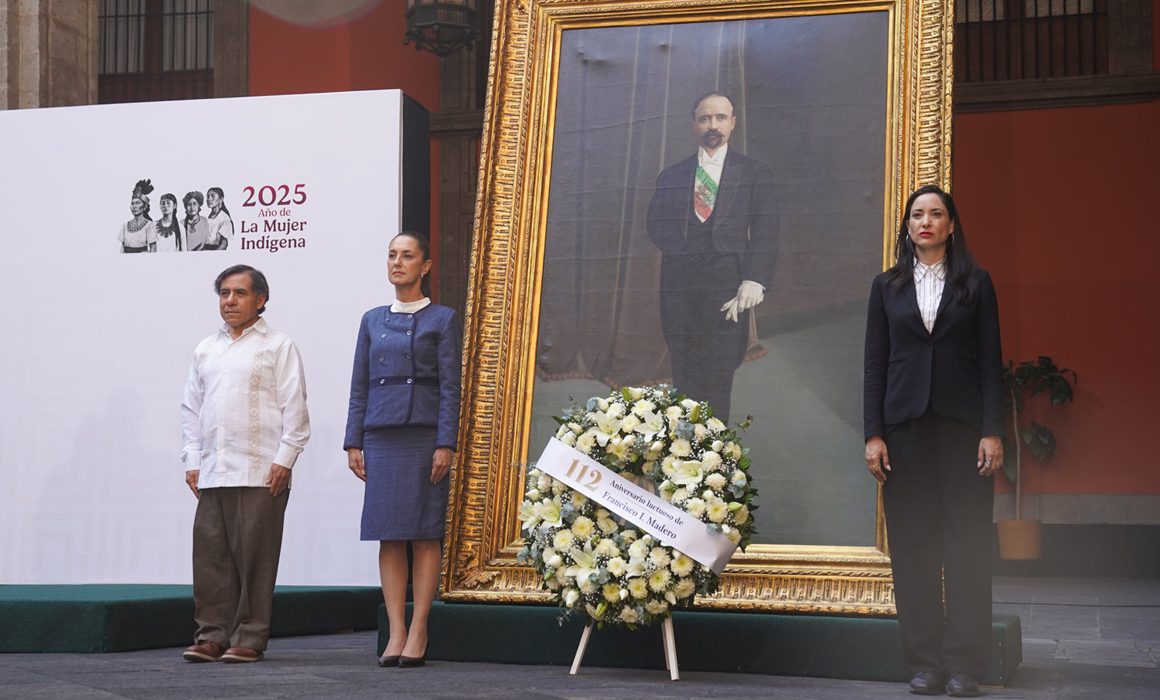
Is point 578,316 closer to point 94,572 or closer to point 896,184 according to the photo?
point 896,184

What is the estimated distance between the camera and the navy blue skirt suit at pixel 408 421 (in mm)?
5051

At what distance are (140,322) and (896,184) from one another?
3.95 m

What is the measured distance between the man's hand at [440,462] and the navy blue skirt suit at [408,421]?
0.03 m

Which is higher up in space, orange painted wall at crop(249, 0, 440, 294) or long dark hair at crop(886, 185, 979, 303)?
orange painted wall at crop(249, 0, 440, 294)

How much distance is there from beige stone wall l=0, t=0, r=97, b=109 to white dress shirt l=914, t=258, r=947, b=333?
605cm

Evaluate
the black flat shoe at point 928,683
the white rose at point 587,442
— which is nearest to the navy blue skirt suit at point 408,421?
the white rose at point 587,442

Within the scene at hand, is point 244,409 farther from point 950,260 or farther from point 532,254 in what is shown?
point 950,260

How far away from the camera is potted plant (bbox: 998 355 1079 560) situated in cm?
1236

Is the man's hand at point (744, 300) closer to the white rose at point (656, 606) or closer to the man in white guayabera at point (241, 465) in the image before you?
the white rose at point (656, 606)

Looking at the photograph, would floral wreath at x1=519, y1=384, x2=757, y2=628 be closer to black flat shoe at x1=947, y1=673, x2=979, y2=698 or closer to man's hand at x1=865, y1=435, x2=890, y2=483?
man's hand at x1=865, y1=435, x2=890, y2=483

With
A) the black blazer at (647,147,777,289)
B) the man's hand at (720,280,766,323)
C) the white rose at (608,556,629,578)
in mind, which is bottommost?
the white rose at (608,556,629,578)

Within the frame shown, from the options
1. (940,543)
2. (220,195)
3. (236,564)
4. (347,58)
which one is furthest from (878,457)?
(347,58)

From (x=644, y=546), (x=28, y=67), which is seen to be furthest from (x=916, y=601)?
(x=28, y=67)

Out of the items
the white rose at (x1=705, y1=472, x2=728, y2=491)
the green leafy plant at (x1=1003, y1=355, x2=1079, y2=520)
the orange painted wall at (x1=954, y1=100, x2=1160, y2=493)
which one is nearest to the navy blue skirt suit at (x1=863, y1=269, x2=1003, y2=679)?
the white rose at (x1=705, y1=472, x2=728, y2=491)
